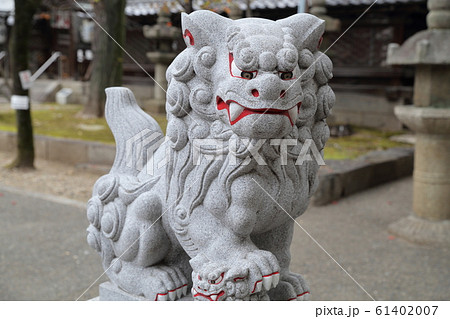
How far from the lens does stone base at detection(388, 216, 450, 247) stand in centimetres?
488

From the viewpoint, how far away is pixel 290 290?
91.4 inches

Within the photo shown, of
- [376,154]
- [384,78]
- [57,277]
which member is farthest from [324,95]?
[384,78]

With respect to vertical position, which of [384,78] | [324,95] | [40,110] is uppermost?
[324,95]

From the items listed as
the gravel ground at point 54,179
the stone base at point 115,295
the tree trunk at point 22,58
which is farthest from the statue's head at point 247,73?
the tree trunk at point 22,58

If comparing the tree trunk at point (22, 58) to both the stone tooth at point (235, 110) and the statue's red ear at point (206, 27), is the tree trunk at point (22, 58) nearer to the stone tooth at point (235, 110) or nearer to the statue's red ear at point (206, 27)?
the statue's red ear at point (206, 27)

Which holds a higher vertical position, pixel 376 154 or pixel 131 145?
pixel 131 145

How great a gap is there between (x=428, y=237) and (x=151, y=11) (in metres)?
9.43

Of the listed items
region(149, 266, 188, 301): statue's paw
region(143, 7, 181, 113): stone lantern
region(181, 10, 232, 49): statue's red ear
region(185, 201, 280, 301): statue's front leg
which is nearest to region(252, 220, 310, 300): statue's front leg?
region(185, 201, 280, 301): statue's front leg

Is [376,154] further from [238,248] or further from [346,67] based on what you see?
[238,248]

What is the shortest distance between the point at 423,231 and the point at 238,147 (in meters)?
3.71

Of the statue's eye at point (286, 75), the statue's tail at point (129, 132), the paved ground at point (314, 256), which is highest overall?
the statue's eye at point (286, 75)

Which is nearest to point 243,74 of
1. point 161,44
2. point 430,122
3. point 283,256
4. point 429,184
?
point 283,256

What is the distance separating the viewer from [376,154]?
761cm

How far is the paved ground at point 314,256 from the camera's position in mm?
3854
